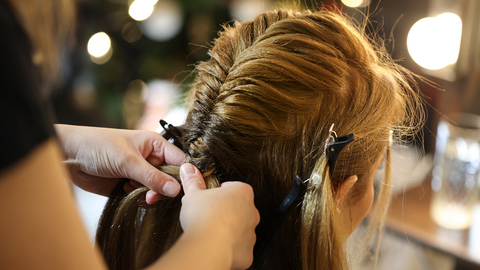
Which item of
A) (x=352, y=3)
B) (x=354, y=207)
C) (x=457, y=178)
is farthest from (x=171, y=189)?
(x=352, y=3)

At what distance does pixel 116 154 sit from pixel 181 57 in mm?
749

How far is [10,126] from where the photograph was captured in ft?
0.86

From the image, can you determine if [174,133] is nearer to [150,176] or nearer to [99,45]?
[150,176]

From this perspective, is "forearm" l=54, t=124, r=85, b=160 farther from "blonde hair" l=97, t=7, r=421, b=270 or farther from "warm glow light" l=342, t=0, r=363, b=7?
"warm glow light" l=342, t=0, r=363, b=7

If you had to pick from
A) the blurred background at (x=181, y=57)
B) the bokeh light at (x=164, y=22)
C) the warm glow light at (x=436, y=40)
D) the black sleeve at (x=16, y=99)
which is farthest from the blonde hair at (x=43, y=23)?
the warm glow light at (x=436, y=40)

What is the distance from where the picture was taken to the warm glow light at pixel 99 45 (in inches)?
46.1

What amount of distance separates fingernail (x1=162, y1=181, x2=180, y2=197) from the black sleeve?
0.95 feet

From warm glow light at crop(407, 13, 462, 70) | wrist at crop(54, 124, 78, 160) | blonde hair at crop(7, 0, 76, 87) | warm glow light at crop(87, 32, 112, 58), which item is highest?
warm glow light at crop(407, 13, 462, 70)

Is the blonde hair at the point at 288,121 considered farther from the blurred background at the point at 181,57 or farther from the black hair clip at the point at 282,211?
the blurred background at the point at 181,57

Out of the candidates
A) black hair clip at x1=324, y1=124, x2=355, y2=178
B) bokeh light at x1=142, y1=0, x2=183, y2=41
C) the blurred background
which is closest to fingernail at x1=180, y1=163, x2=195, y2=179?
black hair clip at x1=324, y1=124, x2=355, y2=178

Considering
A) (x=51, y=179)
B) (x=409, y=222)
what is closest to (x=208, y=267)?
(x=51, y=179)

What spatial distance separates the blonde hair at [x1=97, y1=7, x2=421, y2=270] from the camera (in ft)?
1.74

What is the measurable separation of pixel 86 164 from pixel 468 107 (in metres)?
1.60

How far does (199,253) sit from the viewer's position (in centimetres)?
38
